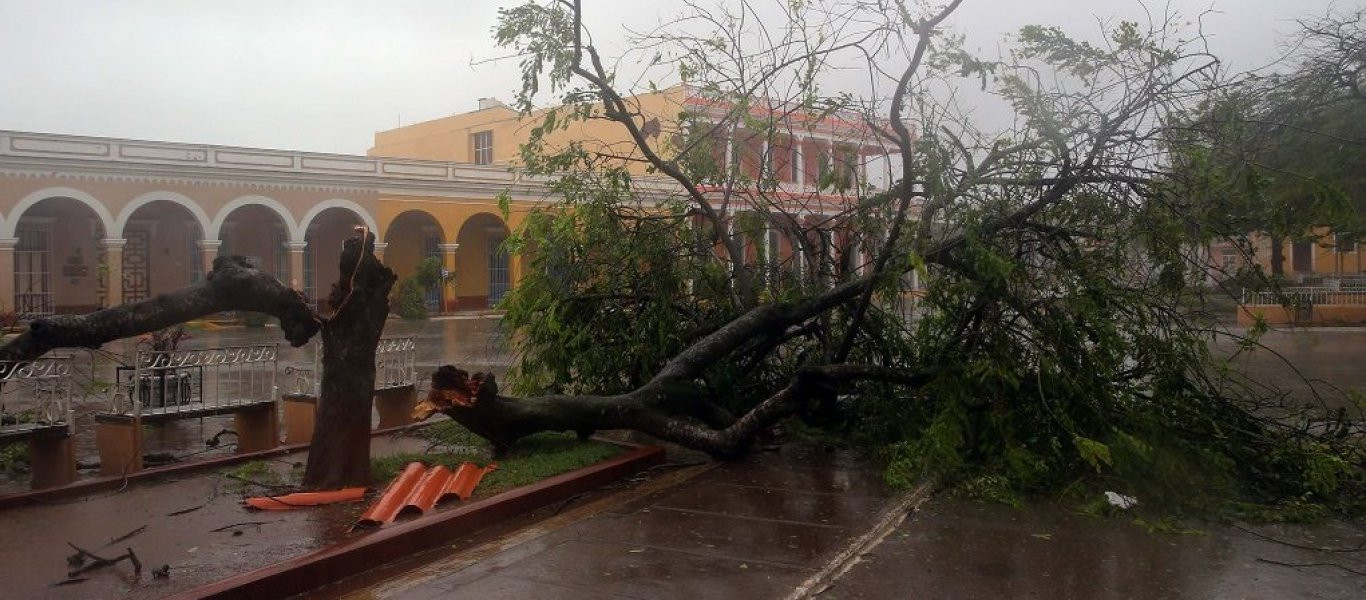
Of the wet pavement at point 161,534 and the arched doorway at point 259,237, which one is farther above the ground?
the arched doorway at point 259,237

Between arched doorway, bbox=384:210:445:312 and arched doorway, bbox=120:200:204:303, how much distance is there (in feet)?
19.1

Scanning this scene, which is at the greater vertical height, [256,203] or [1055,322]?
[256,203]

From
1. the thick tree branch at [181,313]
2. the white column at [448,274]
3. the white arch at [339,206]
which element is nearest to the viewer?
the thick tree branch at [181,313]

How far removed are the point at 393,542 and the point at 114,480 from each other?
2408mm

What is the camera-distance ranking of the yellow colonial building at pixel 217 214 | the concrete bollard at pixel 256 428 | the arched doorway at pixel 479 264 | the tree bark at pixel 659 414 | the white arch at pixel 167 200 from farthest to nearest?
the arched doorway at pixel 479 264 < the white arch at pixel 167 200 < the yellow colonial building at pixel 217 214 < the concrete bollard at pixel 256 428 < the tree bark at pixel 659 414

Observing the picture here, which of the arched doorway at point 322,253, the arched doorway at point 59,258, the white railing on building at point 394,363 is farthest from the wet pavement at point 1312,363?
the arched doorway at point 59,258

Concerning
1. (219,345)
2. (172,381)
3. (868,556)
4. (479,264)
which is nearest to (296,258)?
(479,264)

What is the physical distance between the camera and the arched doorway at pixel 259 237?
99.5ft

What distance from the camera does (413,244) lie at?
34125 millimetres

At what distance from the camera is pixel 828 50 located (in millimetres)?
8523

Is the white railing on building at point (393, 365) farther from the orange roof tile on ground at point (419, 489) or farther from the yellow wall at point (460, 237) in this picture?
the yellow wall at point (460, 237)

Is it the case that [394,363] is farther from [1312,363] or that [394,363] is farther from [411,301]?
[411,301]

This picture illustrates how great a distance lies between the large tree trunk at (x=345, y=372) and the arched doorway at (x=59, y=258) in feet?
75.7

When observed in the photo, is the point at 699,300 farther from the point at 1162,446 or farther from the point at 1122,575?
the point at 1122,575
